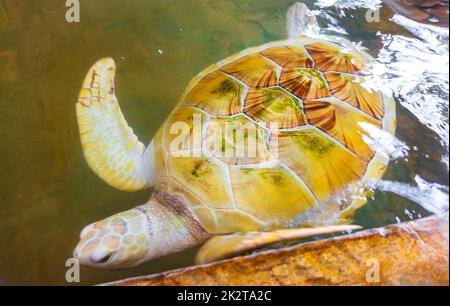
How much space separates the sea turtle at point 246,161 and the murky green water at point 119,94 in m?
0.11

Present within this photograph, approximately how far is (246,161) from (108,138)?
Result: 2.08 ft

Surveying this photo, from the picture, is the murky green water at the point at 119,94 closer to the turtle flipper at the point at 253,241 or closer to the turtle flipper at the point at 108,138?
the turtle flipper at the point at 108,138

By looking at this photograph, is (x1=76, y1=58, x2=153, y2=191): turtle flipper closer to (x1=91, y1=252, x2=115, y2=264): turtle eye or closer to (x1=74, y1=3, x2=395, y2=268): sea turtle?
(x1=74, y1=3, x2=395, y2=268): sea turtle

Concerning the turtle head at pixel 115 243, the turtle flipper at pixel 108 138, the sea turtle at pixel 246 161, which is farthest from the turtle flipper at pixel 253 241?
the turtle flipper at pixel 108 138

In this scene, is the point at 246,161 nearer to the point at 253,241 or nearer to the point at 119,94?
the point at 253,241

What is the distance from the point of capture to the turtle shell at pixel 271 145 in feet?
4.20

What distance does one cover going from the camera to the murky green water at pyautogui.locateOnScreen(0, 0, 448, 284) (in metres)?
1.36

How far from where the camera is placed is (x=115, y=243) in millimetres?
1224

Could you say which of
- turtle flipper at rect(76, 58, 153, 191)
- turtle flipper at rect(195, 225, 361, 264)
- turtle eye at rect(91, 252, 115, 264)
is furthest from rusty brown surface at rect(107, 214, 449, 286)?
turtle flipper at rect(76, 58, 153, 191)

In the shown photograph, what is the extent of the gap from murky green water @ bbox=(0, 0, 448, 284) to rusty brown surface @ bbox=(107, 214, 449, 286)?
0.30 meters

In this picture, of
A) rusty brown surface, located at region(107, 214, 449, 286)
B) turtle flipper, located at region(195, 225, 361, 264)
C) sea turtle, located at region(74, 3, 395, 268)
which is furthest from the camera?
sea turtle, located at region(74, 3, 395, 268)

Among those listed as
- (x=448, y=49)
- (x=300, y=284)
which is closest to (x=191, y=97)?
(x=300, y=284)

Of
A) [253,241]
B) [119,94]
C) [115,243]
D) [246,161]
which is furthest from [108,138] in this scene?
[253,241]

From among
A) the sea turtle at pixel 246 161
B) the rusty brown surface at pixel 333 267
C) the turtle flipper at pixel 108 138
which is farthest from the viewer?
the turtle flipper at pixel 108 138
